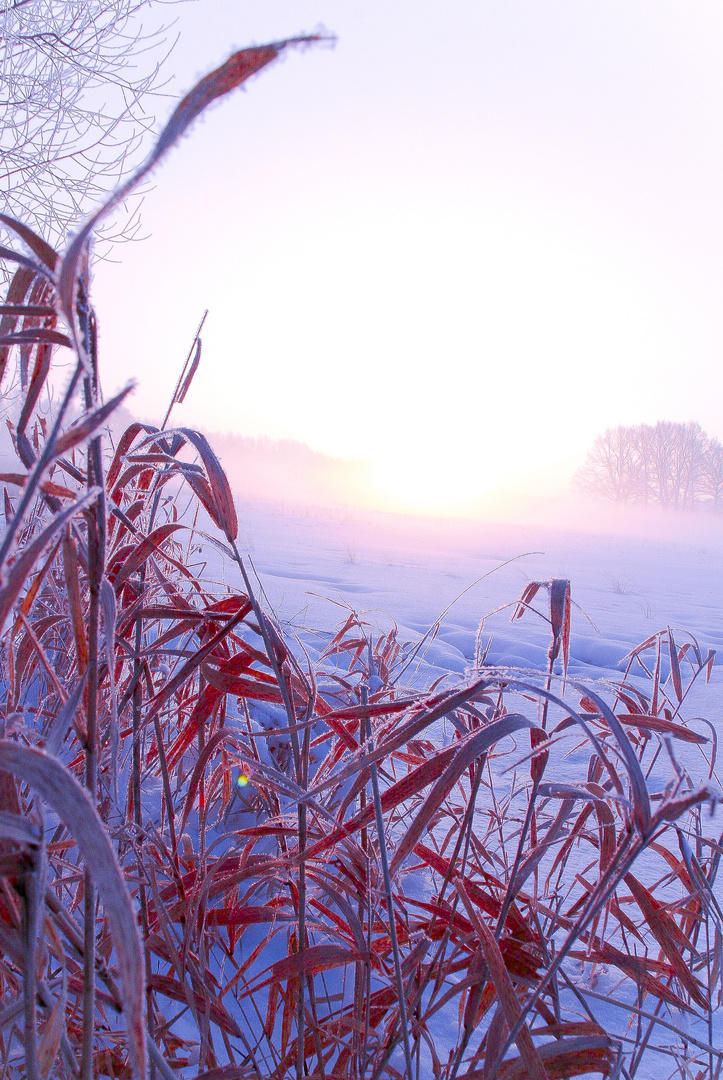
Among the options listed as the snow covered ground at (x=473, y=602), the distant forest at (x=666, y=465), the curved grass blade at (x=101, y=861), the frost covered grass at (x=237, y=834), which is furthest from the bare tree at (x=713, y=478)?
the curved grass blade at (x=101, y=861)

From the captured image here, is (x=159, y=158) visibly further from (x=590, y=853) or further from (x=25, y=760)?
(x=590, y=853)

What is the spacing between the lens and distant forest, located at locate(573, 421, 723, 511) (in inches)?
1460

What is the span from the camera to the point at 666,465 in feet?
123

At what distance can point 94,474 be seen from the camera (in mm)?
402

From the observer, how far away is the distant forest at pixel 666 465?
37.1m

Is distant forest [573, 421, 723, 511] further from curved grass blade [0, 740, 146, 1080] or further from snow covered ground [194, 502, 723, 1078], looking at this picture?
curved grass blade [0, 740, 146, 1080]

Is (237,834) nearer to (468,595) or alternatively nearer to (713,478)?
(468,595)

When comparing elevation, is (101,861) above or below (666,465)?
below

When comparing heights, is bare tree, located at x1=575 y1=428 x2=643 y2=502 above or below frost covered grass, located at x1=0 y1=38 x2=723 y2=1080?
above

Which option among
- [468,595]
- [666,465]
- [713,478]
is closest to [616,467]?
→ [666,465]

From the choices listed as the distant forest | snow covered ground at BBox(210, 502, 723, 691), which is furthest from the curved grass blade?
the distant forest

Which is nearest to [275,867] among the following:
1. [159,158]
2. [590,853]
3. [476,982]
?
[476,982]

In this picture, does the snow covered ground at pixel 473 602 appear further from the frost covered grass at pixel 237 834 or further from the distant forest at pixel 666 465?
the distant forest at pixel 666 465

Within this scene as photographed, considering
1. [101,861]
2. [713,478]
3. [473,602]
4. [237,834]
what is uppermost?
[713,478]
